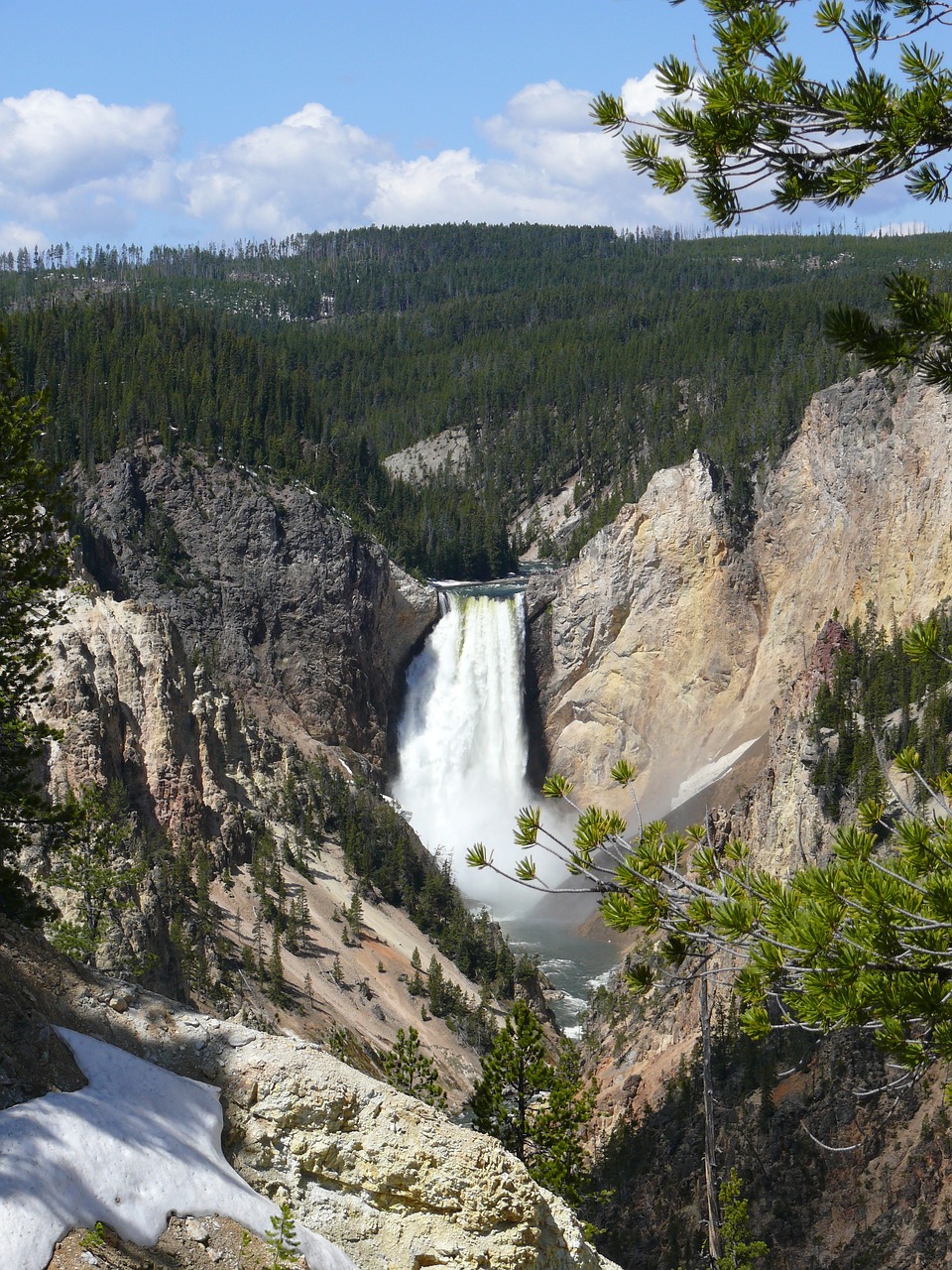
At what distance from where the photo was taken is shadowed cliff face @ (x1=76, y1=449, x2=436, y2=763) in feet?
219

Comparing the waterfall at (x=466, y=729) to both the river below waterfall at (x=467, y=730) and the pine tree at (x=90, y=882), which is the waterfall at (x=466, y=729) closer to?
the river below waterfall at (x=467, y=730)

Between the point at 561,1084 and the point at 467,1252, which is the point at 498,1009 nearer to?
the point at 561,1084

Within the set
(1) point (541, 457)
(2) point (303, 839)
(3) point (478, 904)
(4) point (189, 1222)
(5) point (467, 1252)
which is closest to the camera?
(4) point (189, 1222)

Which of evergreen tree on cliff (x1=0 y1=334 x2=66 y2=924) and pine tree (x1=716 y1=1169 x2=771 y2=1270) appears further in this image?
pine tree (x1=716 y1=1169 x2=771 y2=1270)

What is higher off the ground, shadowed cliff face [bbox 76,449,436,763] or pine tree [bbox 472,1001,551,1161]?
shadowed cliff face [bbox 76,449,436,763]

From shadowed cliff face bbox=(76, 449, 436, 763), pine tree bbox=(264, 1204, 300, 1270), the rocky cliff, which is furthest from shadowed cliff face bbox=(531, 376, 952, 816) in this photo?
pine tree bbox=(264, 1204, 300, 1270)

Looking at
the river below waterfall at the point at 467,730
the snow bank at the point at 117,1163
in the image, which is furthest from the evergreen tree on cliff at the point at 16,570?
the river below waterfall at the point at 467,730

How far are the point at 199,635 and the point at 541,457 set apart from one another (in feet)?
205

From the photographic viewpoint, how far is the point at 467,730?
2926 inches

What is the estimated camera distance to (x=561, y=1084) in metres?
23.8

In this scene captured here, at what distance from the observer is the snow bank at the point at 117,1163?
9.18m

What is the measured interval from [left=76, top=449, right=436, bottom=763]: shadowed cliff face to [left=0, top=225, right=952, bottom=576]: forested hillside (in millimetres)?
3198

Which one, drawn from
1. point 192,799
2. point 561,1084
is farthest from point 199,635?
point 561,1084

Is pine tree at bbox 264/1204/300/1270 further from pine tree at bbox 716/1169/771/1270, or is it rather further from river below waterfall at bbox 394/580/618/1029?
river below waterfall at bbox 394/580/618/1029
